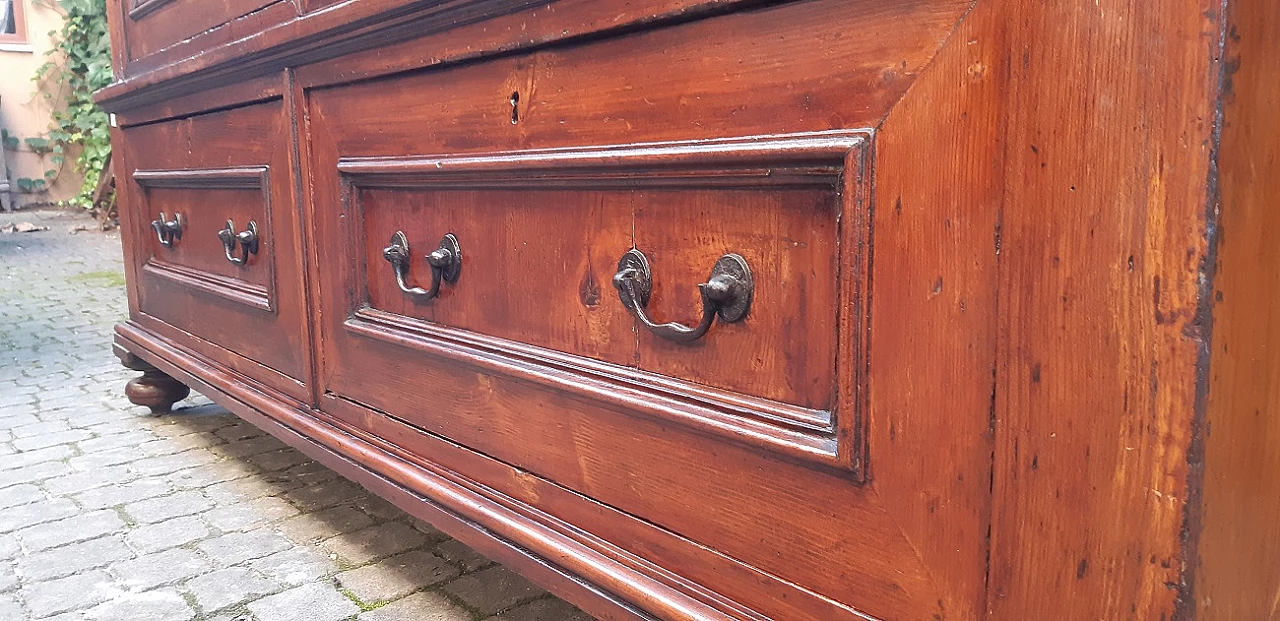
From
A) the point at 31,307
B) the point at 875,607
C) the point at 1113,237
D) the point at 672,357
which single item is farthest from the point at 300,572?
the point at 31,307

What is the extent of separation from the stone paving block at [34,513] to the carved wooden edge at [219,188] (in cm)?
50

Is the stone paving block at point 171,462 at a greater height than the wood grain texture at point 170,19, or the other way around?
the wood grain texture at point 170,19

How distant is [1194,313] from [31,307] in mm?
5005

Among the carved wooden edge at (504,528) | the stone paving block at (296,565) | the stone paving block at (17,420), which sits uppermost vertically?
the carved wooden edge at (504,528)

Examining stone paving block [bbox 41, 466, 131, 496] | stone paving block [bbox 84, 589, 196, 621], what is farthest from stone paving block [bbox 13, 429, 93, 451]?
stone paving block [bbox 84, 589, 196, 621]

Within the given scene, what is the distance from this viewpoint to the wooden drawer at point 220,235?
1492 mm

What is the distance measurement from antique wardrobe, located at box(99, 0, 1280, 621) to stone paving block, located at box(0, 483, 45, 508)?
961 mm

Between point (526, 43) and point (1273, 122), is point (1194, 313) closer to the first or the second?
point (1273, 122)

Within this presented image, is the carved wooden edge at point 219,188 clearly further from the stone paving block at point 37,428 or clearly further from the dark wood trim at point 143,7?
the stone paving block at point 37,428

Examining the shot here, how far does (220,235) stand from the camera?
66.9 inches

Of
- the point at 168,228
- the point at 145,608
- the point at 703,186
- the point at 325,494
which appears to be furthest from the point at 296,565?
the point at 703,186

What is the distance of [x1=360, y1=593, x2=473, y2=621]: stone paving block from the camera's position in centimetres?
134

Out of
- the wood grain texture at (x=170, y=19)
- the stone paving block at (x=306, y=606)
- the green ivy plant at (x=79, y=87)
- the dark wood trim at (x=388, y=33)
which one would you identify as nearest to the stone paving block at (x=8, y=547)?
the stone paving block at (x=306, y=606)

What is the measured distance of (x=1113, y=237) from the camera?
544mm
